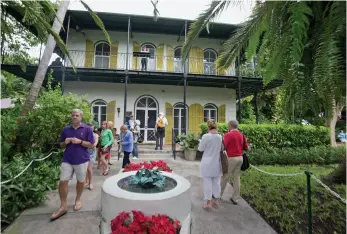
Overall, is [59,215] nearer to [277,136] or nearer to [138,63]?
[277,136]

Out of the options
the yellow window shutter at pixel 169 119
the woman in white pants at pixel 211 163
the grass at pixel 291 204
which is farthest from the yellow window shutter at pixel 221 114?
the woman in white pants at pixel 211 163

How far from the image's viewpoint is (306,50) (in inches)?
54.9

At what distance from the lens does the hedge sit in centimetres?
866

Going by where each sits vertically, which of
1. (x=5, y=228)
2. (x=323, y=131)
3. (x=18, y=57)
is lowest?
(x=5, y=228)

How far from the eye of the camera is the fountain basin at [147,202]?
232 centimetres

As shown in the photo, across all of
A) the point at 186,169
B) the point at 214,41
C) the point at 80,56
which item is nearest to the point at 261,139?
the point at 186,169

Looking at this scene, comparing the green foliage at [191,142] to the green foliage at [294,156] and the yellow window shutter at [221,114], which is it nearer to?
the green foliage at [294,156]

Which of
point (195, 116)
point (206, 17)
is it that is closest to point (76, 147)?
point (206, 17)

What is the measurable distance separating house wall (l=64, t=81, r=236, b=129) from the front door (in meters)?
0.35

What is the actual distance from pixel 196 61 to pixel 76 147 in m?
10.8

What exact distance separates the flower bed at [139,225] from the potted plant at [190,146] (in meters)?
6.14

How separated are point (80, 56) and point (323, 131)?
1420 centimetres

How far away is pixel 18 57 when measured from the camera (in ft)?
11.5

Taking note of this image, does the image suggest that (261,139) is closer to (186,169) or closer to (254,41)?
(186,169)
